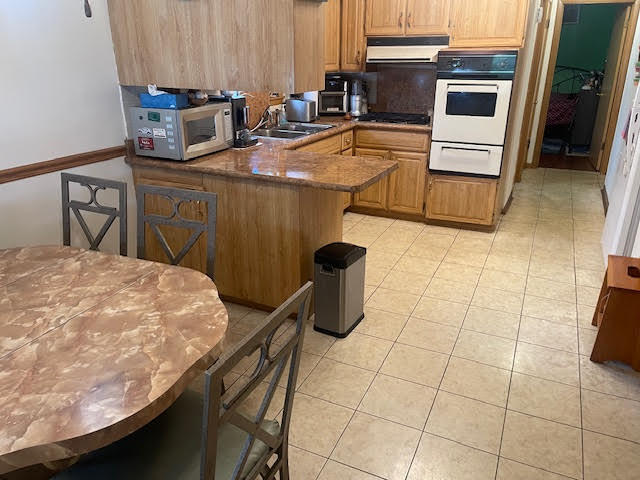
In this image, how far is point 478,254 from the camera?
373cm

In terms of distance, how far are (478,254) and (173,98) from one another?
2.54 metres

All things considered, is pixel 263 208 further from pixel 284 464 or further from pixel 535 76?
pixel 535 76

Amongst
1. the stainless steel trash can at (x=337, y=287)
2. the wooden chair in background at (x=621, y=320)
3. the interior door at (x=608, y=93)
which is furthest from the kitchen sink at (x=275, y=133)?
the interior door at (x=608, y=93)

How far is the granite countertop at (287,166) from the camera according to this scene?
2.32 metres

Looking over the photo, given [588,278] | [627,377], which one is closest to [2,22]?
[627,377]

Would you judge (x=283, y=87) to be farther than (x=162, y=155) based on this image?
No

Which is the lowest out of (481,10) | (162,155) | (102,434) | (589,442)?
(589,442)

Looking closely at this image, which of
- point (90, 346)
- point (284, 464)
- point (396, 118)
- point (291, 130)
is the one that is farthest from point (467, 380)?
point (396, 118)

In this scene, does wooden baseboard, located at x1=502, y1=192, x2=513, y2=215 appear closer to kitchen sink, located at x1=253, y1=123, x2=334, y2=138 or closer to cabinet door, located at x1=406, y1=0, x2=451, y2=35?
cabinet door, located at x1=406, y1=0, x2=451, y2=35

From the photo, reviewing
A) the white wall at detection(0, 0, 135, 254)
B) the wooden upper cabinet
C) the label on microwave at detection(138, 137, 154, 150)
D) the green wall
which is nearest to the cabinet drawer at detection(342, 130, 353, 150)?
the wooden upper cabinet

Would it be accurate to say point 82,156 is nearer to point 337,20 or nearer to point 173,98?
point 173,98

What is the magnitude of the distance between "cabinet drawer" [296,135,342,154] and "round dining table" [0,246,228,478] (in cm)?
204

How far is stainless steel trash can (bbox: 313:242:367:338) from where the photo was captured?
250cm

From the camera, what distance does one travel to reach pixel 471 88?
12.1 feet
